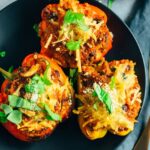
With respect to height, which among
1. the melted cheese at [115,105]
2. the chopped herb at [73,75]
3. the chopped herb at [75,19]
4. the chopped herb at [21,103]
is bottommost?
the melted cheese at [115,105]

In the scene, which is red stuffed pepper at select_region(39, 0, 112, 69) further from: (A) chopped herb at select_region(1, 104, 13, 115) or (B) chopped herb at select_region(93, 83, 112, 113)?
(A) chopped herb at select_region(1, 104, 13, 115)

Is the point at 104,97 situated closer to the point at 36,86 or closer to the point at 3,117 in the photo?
the point at 36,86

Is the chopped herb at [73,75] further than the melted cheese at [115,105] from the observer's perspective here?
Yes

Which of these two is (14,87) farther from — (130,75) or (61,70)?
(130,75)

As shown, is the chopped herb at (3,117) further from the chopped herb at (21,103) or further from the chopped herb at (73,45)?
the chopped herb at (73,45)

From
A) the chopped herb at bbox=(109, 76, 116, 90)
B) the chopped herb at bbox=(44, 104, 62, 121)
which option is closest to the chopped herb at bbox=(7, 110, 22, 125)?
the chopped herb at bbox=(44, 104, 62, 121)

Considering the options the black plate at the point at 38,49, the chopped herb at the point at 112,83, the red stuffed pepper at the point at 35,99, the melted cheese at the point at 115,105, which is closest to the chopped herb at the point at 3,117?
the red stuffed pepper at the point at 35,99
